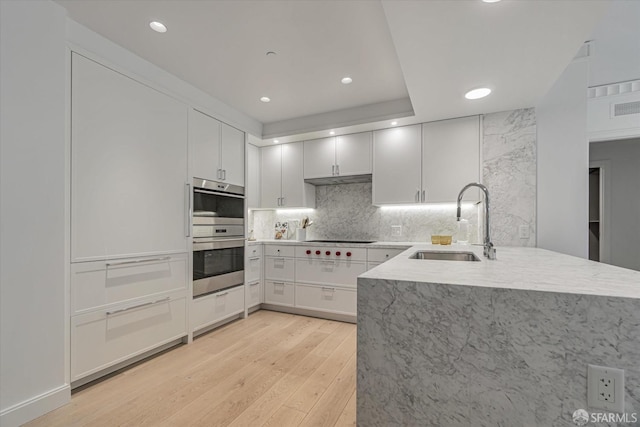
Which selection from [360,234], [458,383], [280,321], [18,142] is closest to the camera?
[458,383]

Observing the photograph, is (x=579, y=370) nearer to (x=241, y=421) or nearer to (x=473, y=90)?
(x=241, y=421)

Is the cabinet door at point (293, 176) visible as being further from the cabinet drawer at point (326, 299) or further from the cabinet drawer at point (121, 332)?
the cabinet drawer at point (121, 332)

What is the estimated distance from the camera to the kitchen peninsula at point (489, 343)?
79 centimetres

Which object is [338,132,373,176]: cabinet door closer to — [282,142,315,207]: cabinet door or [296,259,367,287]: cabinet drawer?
[282,142,315,207]: cabinet door

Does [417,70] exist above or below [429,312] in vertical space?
above

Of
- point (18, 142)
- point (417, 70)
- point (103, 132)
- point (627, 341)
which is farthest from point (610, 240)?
point (18, 142)

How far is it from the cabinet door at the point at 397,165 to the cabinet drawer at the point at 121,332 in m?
2.42

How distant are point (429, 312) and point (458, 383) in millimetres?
233

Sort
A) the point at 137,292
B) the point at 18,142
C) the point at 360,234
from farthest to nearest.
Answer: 1. the point at 360,234
2. the point at 137,292
3. the point at 18,142

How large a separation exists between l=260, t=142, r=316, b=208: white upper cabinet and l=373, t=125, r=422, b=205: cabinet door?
3.25ft

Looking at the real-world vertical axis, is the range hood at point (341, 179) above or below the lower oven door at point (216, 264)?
above

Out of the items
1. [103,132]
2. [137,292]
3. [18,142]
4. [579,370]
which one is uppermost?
[103,132]

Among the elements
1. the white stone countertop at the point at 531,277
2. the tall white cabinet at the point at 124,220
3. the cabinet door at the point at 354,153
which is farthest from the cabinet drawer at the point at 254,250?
the white stone countertop at the point at 531,277

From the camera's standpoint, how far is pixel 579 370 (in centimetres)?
80
